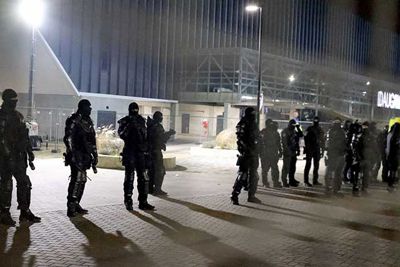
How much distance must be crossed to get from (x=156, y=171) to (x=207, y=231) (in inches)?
134

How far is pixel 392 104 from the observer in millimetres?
40844

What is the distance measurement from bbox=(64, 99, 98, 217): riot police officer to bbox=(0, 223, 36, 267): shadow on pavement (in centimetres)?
104

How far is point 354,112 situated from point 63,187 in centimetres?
4016

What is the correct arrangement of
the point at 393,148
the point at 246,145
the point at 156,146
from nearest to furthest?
the point at 246,145 → the point at 156,146 → the point at 393,148

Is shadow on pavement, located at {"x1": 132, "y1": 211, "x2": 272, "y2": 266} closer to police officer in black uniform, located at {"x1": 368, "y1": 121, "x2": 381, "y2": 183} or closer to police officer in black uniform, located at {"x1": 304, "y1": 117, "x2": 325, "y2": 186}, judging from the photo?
police officer in black uniform, located at {"x1": 304, "y1": 117, "x2": 325, "y2": 186}

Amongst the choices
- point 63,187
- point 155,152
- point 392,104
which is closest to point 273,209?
point 155,152

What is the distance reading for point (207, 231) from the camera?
310 inches

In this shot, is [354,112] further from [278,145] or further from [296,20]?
[278,145]

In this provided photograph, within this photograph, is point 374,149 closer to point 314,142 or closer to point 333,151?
point 314,142

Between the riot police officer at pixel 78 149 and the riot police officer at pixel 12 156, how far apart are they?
2.25 feet

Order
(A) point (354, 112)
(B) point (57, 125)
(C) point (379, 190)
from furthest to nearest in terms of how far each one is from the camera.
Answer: (A) point (354, 112), (B) point (57, 125), (C) point (379, 190)

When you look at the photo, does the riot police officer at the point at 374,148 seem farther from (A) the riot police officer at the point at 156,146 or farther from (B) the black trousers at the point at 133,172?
(B) the black trousers at the point at 133,172

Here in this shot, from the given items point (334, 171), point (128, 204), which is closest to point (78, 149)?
point (128, 204)

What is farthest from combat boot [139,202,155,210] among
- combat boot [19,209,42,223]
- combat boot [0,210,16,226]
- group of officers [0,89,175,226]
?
combat boot [0,210,16,226]
